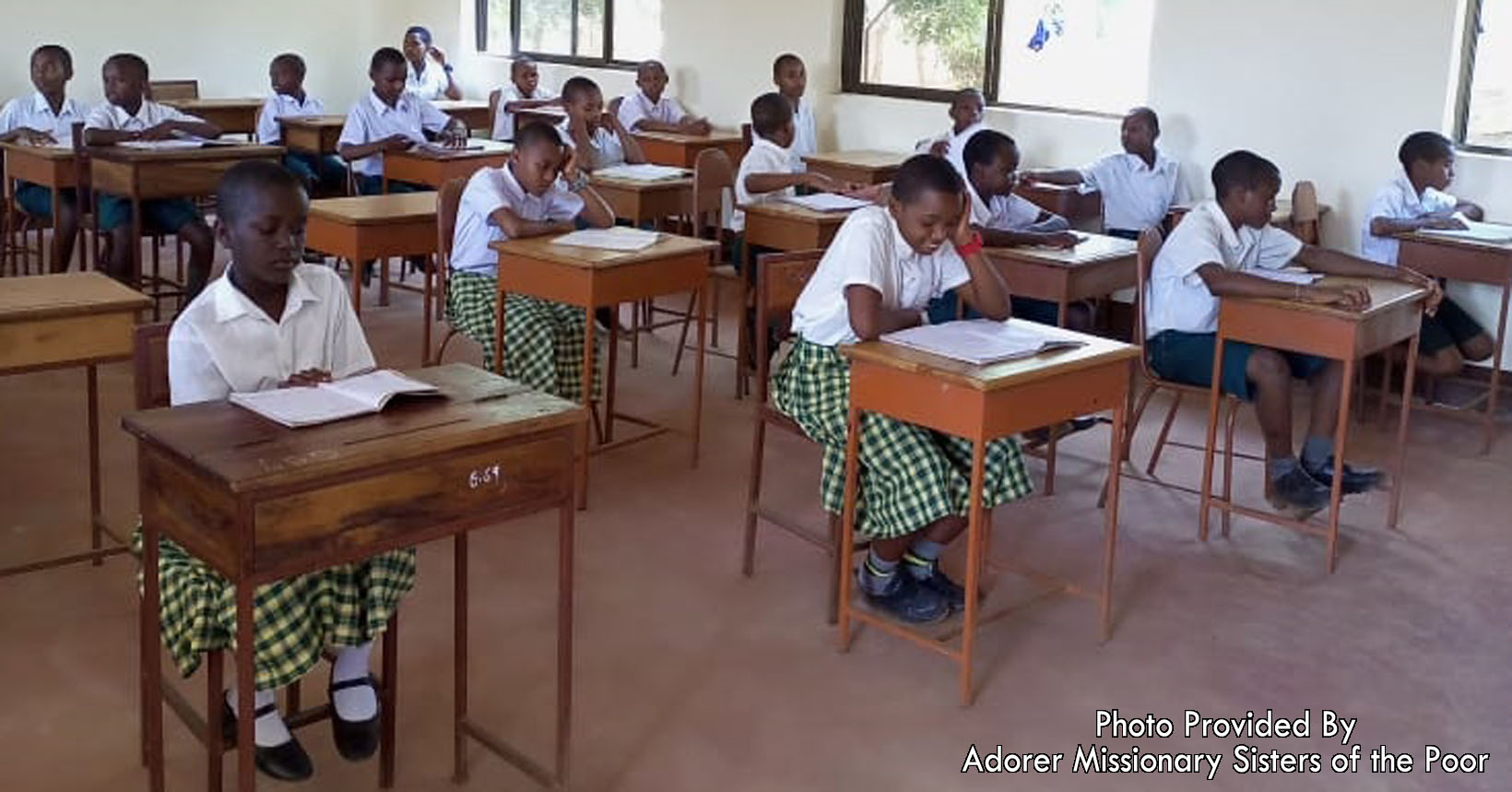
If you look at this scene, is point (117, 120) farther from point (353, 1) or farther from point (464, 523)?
point (464, 523)

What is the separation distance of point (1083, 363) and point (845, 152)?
16.0 feet

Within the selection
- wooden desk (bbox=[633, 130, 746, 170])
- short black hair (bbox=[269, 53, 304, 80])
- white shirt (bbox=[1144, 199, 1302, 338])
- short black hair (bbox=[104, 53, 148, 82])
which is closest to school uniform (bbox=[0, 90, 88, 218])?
short black hair (bbox=[104, 53, 148, 82])

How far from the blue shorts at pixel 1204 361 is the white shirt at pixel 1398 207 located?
1638 millimetres

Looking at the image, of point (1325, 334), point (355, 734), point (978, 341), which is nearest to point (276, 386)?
point (355, 734)

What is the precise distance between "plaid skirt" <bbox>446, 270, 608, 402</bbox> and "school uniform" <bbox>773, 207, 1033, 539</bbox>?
973 millimetres

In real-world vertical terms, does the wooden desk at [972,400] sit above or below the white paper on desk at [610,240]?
below

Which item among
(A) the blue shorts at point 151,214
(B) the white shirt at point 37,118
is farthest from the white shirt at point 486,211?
(B) the white shirt at point 37,118

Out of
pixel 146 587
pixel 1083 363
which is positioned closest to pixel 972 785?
pixel 1083 363

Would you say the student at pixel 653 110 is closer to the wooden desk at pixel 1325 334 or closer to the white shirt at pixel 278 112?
the white shirt at pixel 278 112

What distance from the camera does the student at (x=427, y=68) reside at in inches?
383

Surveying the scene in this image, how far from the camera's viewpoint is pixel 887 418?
10.6 feet

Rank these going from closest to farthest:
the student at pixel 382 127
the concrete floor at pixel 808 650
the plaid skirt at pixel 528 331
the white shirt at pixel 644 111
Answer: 1. the concrete floor at pixel 808 650
2. the plaid skirt at pixel 528 331
3. the student at pixel 382 127
4. the white shirt at pixel 644 111

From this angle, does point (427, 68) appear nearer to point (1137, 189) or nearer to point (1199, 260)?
point (1137, 189)

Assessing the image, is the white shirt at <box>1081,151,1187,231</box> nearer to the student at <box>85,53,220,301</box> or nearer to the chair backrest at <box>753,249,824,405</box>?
the chair backrest at <box>753,249,824,405</box>
